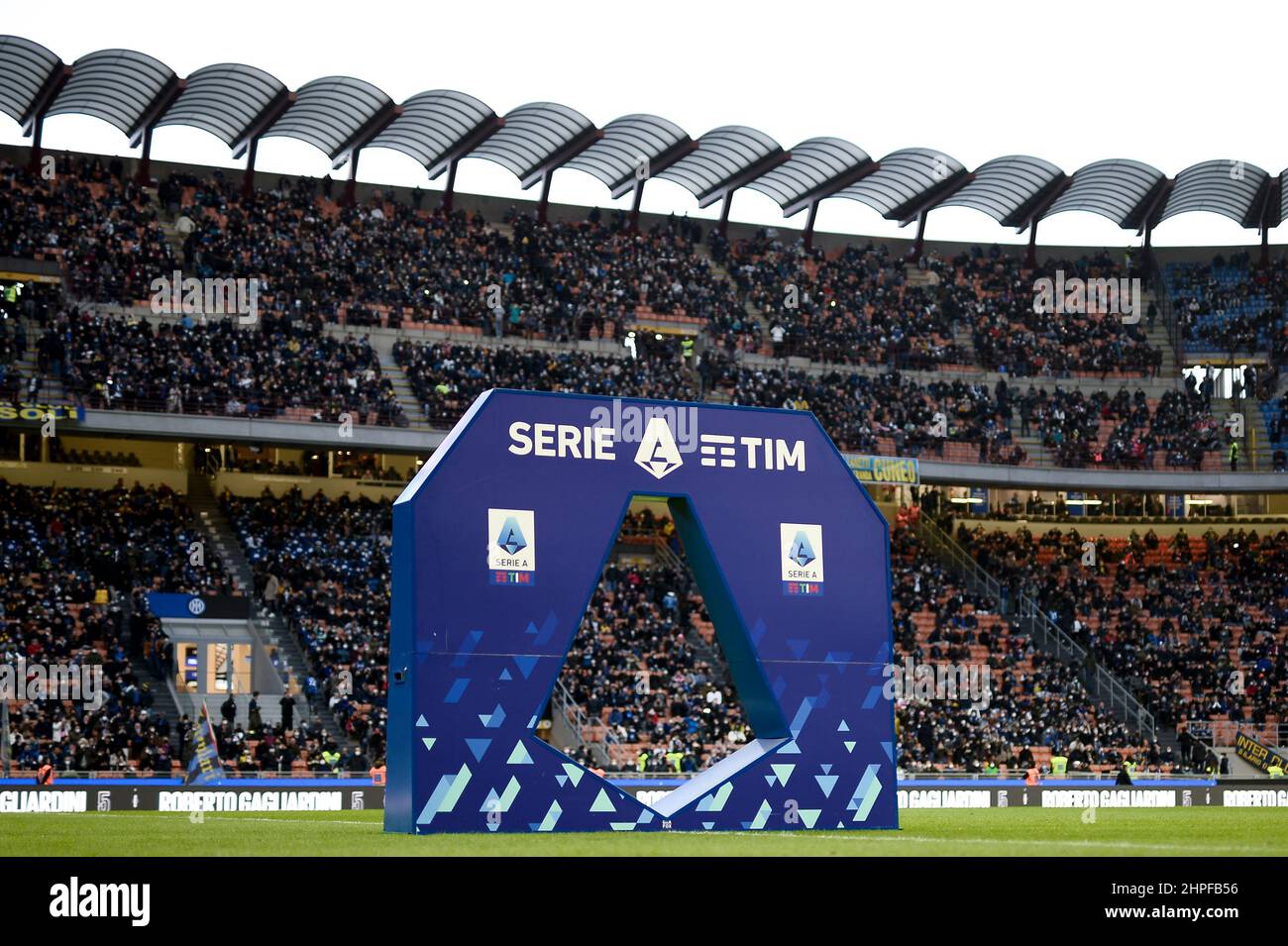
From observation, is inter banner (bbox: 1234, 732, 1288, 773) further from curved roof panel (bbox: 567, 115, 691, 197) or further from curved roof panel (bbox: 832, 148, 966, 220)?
curved roof panel (bbox: 567, 115, 691, 197)

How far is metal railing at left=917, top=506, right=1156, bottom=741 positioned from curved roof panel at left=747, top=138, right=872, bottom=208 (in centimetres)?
1367

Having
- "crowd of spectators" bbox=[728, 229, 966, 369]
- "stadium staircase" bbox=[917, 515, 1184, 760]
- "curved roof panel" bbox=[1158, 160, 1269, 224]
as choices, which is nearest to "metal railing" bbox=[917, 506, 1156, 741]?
"stadium staircase" bbox=[917, 515, 1184, 760]

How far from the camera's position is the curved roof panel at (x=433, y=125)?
55406 millimetres

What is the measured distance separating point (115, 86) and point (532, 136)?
46.0 ft

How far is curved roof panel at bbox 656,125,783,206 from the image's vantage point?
5850 cm

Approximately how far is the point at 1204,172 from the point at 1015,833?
149ft

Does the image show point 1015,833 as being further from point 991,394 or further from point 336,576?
point 991,394

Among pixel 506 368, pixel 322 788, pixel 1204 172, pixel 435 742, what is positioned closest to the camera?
pixel 435 742

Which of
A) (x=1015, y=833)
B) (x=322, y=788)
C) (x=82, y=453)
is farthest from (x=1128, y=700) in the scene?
(x=82, y=453)

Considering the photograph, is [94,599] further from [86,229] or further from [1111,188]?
[1111,188]

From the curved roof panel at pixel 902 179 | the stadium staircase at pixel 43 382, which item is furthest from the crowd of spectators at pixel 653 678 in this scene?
the curved roof panel at pixel 902 179

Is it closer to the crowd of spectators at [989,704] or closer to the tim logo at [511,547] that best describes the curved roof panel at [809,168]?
the crowd of spectators at [989,704]

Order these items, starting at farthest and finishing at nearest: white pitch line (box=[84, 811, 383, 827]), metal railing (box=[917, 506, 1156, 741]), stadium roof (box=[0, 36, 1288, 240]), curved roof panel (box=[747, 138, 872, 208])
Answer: curved roof panel (box=[747, 138, 872, 208])
stadium roof (box=[0, 36, 1288, 240])
metal railing (box=[917, 506, 1156, 741])
white pitch line (box=[84, 811, 383, 827])
